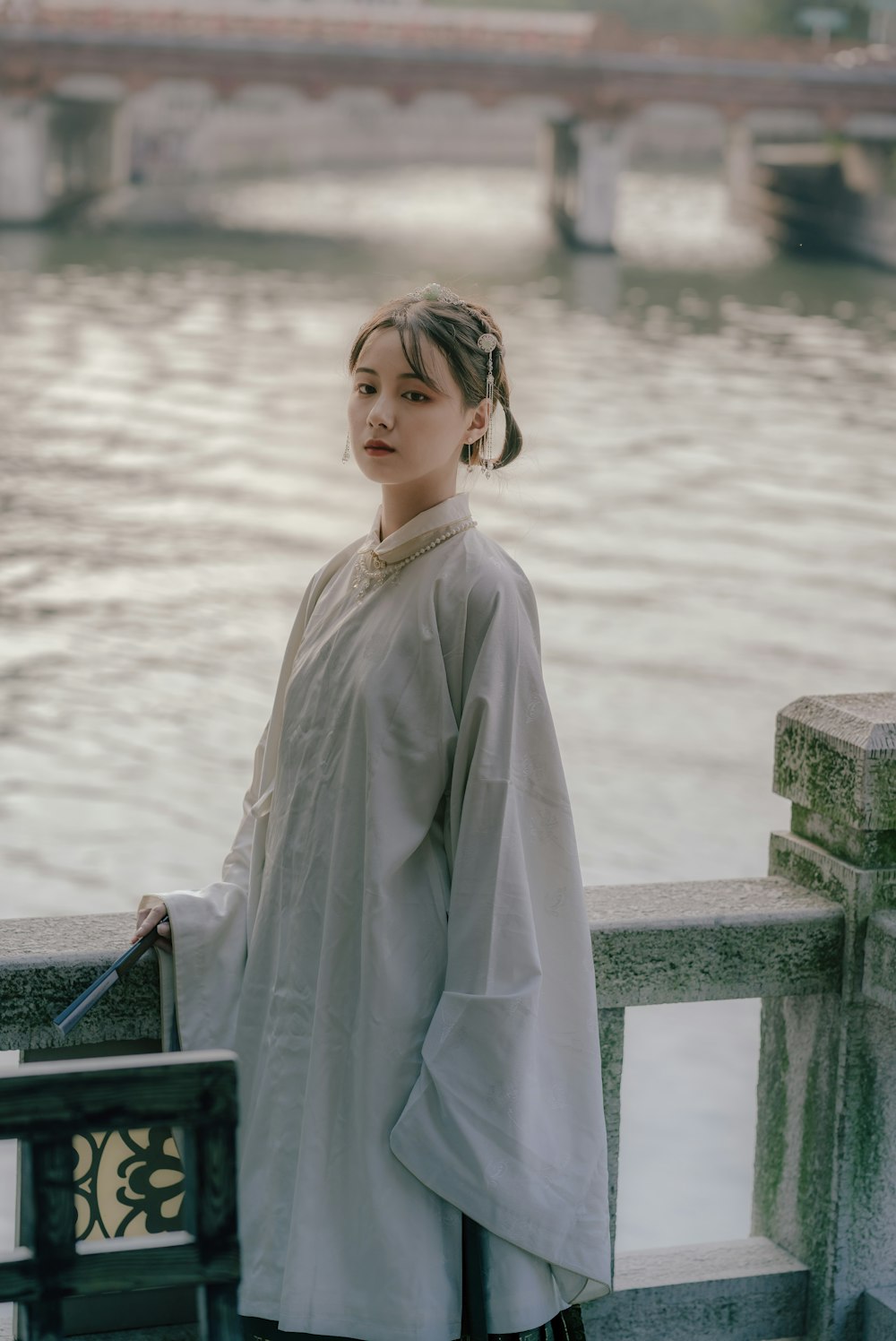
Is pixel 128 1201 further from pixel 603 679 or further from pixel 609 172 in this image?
pixel 609 172

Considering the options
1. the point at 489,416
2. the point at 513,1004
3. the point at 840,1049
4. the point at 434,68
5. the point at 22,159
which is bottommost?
the point at 840,1049

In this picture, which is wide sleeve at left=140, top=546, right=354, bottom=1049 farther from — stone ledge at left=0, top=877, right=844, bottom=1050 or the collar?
the collar

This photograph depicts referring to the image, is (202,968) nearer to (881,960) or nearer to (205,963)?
(205,963)

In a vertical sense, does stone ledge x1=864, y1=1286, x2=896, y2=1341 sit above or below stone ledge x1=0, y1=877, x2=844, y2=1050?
below

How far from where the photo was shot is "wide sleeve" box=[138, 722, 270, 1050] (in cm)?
170

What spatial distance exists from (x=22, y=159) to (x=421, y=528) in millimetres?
27672

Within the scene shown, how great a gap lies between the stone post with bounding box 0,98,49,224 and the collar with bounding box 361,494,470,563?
2752 cm

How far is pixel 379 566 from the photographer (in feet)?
5.56

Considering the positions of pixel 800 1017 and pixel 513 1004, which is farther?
pixel 800 1017

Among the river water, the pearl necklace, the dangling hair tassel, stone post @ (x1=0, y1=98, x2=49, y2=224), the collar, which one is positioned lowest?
the river water

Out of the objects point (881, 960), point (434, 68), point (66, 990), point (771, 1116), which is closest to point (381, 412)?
point (66, 990)

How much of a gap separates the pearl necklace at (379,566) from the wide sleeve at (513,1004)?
0.29 feet

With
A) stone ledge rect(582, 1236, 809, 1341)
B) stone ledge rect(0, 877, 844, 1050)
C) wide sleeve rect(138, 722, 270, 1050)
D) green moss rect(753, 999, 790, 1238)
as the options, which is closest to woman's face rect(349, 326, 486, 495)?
wide sleeve rect(138, 722, 270, 1050)

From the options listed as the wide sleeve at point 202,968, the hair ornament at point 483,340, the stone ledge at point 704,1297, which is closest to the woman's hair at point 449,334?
the hair ornament at point 483,340
